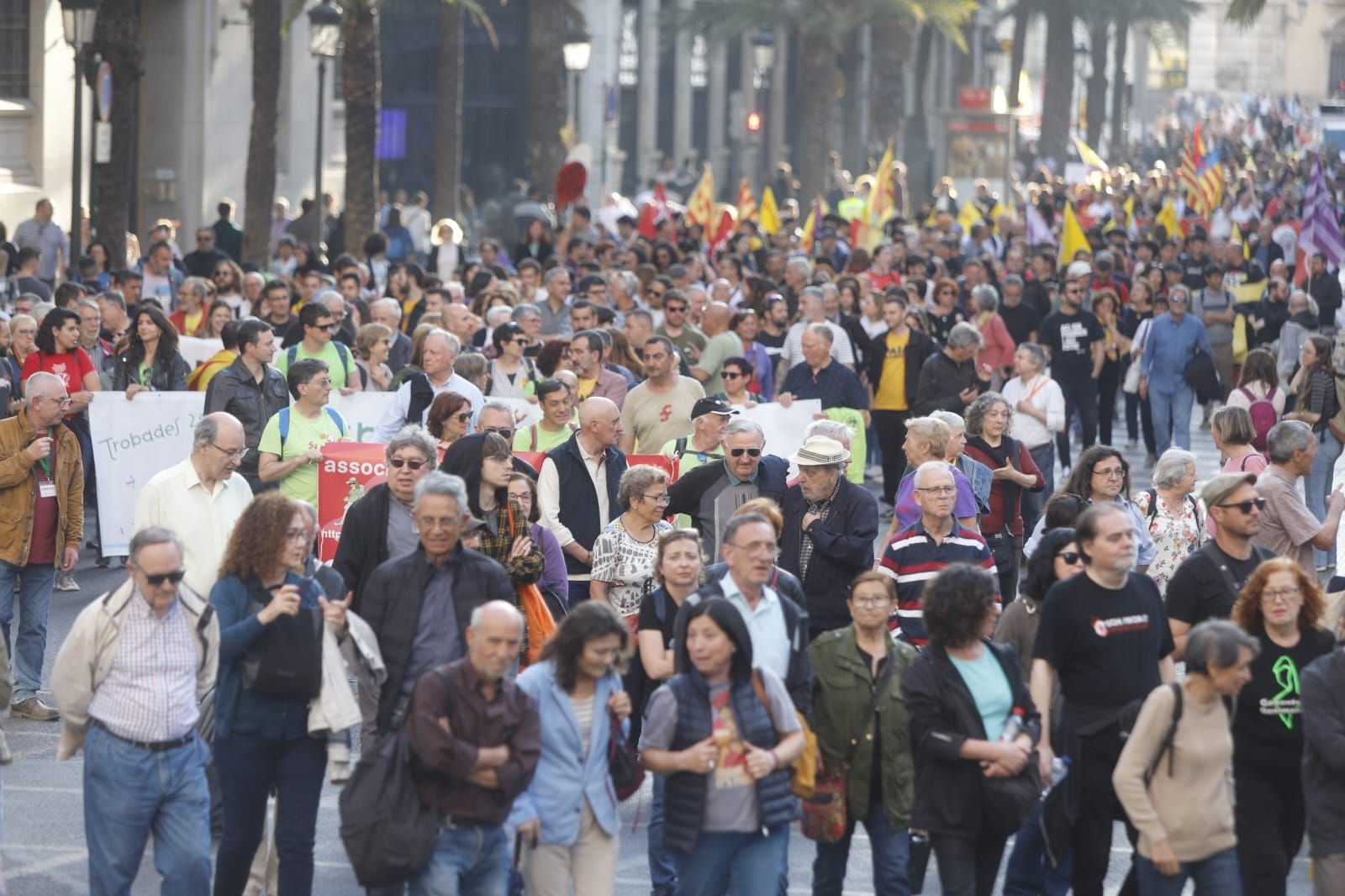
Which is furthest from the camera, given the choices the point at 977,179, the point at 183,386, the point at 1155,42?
the point at 1155,42

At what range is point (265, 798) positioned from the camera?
7910mm

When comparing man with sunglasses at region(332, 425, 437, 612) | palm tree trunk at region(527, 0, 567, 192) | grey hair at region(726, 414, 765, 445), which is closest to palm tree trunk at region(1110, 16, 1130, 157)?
palm tree trunk at region(527, 0, 567, 192)

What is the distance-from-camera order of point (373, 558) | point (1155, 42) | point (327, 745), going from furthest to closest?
1. point (1155, 42)
2. point (373, 558)
3. point (327, 745)

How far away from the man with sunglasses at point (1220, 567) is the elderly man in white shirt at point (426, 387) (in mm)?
4649

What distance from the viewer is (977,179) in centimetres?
4631

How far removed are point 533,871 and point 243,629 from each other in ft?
4.10

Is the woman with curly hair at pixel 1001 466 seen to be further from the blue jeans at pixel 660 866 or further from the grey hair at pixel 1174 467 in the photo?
the blue jeans at pixel 660 866

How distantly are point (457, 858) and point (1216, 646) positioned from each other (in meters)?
2.44

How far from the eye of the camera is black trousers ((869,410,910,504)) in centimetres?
1773

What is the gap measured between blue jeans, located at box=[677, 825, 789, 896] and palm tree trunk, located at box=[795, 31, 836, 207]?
38.6 m

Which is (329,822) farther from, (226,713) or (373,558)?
(226,713)

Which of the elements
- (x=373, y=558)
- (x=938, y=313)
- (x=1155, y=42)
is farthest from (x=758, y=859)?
(x=1155, y=42)

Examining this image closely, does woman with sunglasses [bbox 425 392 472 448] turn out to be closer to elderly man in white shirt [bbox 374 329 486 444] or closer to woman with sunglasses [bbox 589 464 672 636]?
woman with sunglasses [bbox 589 464 672 636]

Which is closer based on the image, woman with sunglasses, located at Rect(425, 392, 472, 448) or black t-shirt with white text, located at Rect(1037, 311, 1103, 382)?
woman with sunglasses, located at Rect(425, 392, 472, 448)
